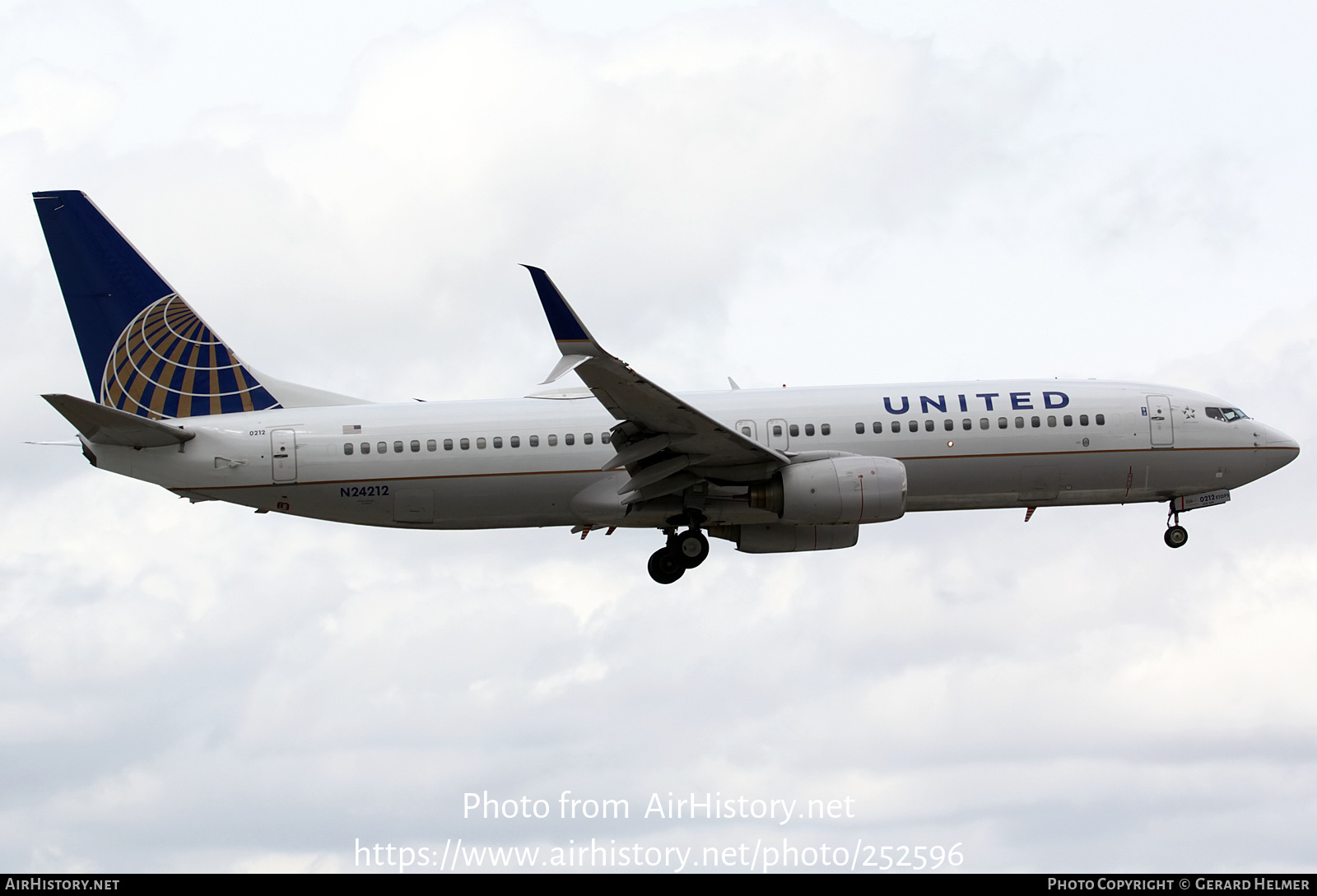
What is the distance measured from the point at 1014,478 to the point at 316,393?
55.5 feet

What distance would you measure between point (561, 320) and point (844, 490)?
7.81 meters

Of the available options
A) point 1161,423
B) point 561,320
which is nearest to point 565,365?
point 561,320

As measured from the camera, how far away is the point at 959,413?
121ft

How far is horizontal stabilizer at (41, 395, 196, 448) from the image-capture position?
33169mm

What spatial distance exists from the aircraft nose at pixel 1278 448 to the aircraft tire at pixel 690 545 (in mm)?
14487

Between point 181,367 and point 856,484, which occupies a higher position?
point 181,367

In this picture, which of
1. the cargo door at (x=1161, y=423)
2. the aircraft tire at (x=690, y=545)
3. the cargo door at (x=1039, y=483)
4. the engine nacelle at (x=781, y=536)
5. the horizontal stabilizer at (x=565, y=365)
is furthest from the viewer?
the engine nacelle at (x=781, y=536)

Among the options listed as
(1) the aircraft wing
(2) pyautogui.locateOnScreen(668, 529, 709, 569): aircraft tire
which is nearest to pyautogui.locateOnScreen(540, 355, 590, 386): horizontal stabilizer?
(1) the aircraft wing

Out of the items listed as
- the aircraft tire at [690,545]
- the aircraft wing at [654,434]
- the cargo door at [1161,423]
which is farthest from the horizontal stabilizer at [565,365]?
the cargo door at [1161,423]

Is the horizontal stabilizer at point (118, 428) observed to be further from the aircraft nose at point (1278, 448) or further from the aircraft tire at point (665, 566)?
the aircraft nose at point (1278, 448)

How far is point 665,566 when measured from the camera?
37.1m

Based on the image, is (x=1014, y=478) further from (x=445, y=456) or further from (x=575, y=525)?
(x=445, y=456)

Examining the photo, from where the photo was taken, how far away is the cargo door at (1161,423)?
3797 cm
